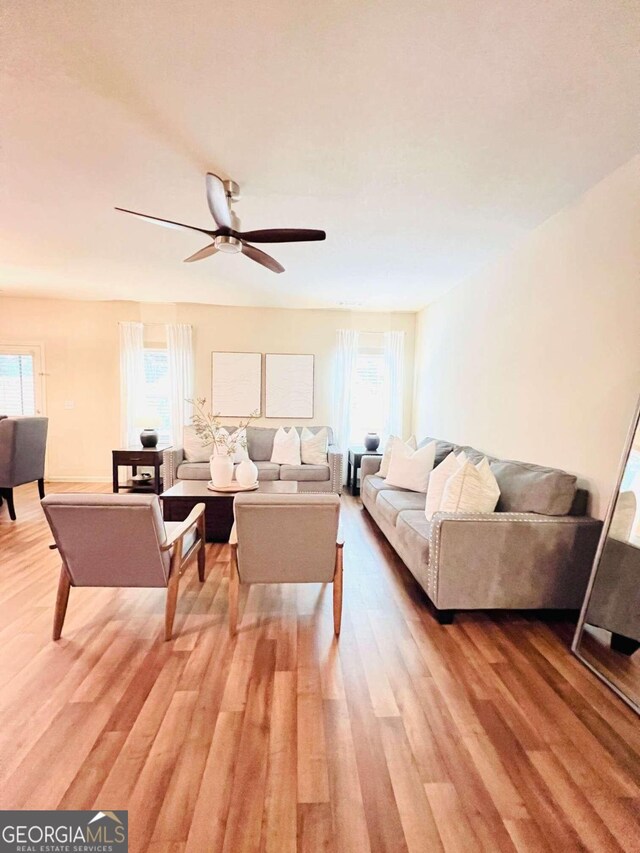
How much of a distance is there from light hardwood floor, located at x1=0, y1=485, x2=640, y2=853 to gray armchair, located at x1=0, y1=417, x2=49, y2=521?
1926mm

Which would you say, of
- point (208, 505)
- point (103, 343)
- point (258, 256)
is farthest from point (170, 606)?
point (103, 343)

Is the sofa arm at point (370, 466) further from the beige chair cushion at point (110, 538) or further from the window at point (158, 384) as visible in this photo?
the window at point (158, 384)

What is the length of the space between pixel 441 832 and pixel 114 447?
5883 millimetres

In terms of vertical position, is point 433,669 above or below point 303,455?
below

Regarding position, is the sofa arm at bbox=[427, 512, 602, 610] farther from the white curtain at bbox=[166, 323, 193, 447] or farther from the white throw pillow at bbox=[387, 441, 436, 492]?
the white curtain at bbox=[166, 323, 193, 447]

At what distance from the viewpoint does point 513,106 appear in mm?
1729

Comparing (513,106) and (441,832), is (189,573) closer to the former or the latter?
(441,832)

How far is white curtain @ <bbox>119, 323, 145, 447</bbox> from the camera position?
5574mm

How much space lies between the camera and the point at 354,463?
5375 mm

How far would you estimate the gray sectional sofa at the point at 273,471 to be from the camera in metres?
4.41

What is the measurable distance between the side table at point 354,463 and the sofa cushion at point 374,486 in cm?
88

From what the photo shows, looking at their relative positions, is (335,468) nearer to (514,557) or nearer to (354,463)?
(354,463)

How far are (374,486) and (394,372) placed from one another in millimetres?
2447

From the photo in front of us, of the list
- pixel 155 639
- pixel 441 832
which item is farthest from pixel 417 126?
pixel 155 639
